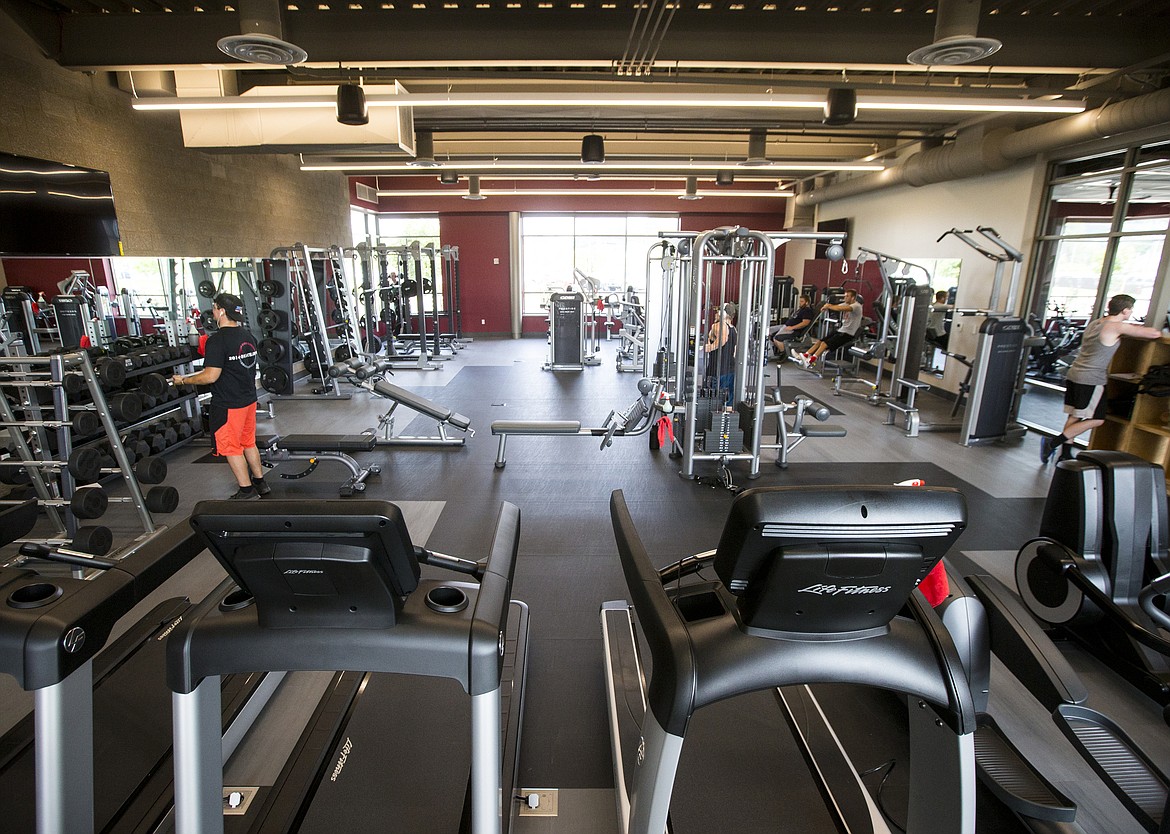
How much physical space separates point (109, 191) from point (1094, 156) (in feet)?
32.1

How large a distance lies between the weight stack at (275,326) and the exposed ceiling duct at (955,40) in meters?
6.42

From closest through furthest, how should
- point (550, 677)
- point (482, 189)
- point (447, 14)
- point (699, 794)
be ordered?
point (699, 794) → point (550, 677) → point (447, 14) → point (482, 189)

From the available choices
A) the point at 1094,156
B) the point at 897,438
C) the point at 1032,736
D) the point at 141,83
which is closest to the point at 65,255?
the point at 141,83

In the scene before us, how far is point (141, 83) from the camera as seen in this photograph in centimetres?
580

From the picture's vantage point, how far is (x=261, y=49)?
11.1ft

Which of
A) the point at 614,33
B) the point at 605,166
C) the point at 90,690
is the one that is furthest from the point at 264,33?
A: the point at 605,166

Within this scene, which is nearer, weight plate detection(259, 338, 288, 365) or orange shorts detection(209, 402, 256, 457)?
orange shorts detection(209, 402, 256, 457)

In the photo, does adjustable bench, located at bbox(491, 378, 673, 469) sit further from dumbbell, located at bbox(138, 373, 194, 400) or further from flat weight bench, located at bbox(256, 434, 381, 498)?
dumbbell, located at bbox(138, 373, 194, 400)

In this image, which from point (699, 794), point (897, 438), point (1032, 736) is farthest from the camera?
point (897, 438)

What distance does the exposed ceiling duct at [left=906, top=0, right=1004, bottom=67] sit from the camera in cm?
318

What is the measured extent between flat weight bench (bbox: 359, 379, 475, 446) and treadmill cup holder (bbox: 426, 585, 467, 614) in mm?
3648

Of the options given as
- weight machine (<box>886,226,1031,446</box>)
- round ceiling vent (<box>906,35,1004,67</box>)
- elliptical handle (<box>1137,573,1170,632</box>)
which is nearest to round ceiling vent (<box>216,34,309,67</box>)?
round ceiling vent (<box>906,35,1004,67</box>)

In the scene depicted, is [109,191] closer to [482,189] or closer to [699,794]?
[699,794]

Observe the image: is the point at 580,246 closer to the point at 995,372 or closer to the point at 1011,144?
the point at 1011,144
